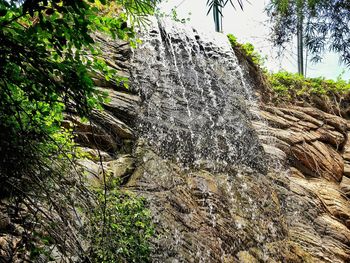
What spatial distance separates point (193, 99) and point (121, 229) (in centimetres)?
329

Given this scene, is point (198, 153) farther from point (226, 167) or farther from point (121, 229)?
point (121, 229)

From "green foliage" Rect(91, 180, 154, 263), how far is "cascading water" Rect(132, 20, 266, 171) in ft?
4.44

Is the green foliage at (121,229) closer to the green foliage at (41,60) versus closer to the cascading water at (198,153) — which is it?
the cascading water at (198,153)

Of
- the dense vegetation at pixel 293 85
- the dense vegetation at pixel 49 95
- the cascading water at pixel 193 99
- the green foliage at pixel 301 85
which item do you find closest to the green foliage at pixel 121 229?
the dense vegetation at pixel 49 95

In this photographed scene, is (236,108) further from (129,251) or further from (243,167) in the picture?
(129,251)

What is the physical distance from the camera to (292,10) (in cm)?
1061

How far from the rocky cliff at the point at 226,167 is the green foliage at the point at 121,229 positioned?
0.65 feet

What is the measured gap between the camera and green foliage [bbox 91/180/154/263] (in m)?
3.51

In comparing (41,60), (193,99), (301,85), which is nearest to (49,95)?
(41,60)

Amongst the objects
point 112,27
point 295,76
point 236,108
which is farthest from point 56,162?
point 295,76

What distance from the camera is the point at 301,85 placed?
9023 millimetres

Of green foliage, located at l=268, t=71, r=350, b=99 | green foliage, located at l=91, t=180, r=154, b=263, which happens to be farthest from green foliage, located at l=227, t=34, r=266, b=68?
green foliage, located at l=91, t=180, r=154, b=263

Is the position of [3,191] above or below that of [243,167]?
above

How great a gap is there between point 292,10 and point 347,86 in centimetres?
274
